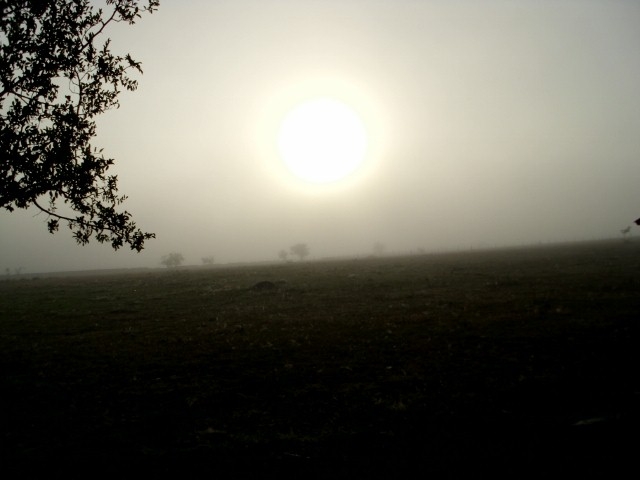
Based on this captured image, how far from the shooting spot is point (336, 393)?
12.3 meters

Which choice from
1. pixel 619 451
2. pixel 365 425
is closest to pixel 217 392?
pixel 365 425

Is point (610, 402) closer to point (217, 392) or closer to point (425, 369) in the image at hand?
point (425, 369)

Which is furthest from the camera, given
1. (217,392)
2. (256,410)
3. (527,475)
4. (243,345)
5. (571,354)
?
(243,345)

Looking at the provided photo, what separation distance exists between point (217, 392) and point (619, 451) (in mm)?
10993

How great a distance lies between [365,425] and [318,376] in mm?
4320

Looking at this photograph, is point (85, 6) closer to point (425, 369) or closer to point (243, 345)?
point (243, 345)

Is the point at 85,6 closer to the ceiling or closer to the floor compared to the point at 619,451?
closer to the ceiling

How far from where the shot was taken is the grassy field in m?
8.30

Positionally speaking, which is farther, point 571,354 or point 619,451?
point 571,354

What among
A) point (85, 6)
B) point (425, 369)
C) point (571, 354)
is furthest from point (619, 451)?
point (85, 6)

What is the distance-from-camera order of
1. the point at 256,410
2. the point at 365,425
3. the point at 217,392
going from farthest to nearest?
the point at 217,392
the point at 256,410
the point at 365,425

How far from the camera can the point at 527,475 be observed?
23.8 feet

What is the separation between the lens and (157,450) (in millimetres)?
8977

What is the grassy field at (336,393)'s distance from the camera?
8297 millimetres
